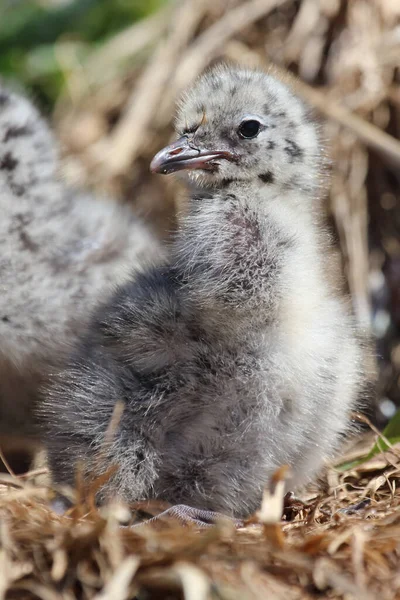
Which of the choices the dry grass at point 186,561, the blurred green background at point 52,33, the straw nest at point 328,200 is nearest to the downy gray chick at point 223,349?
the straw nest at point 328,200

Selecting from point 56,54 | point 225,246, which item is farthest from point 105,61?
point 225,246

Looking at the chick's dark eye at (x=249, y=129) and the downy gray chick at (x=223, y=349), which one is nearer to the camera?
the downy gray chick at (x=223, y=349)

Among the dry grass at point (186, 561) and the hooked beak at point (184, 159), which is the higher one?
the hooked beak at point (184, 159)

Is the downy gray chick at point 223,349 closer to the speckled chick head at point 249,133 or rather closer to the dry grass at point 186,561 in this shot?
the speckled chick head at point 249,133

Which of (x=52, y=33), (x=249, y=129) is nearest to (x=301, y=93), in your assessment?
(x=249, y=129)

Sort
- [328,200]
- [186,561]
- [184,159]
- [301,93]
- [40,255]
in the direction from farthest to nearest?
[328,200]
[301,93]
[40,255]
[184,159]
[186,561]

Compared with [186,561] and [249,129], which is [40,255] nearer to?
[249,129]

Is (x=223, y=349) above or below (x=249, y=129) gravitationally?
below

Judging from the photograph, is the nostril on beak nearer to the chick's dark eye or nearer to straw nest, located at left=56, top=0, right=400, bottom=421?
the chick's dark eye
